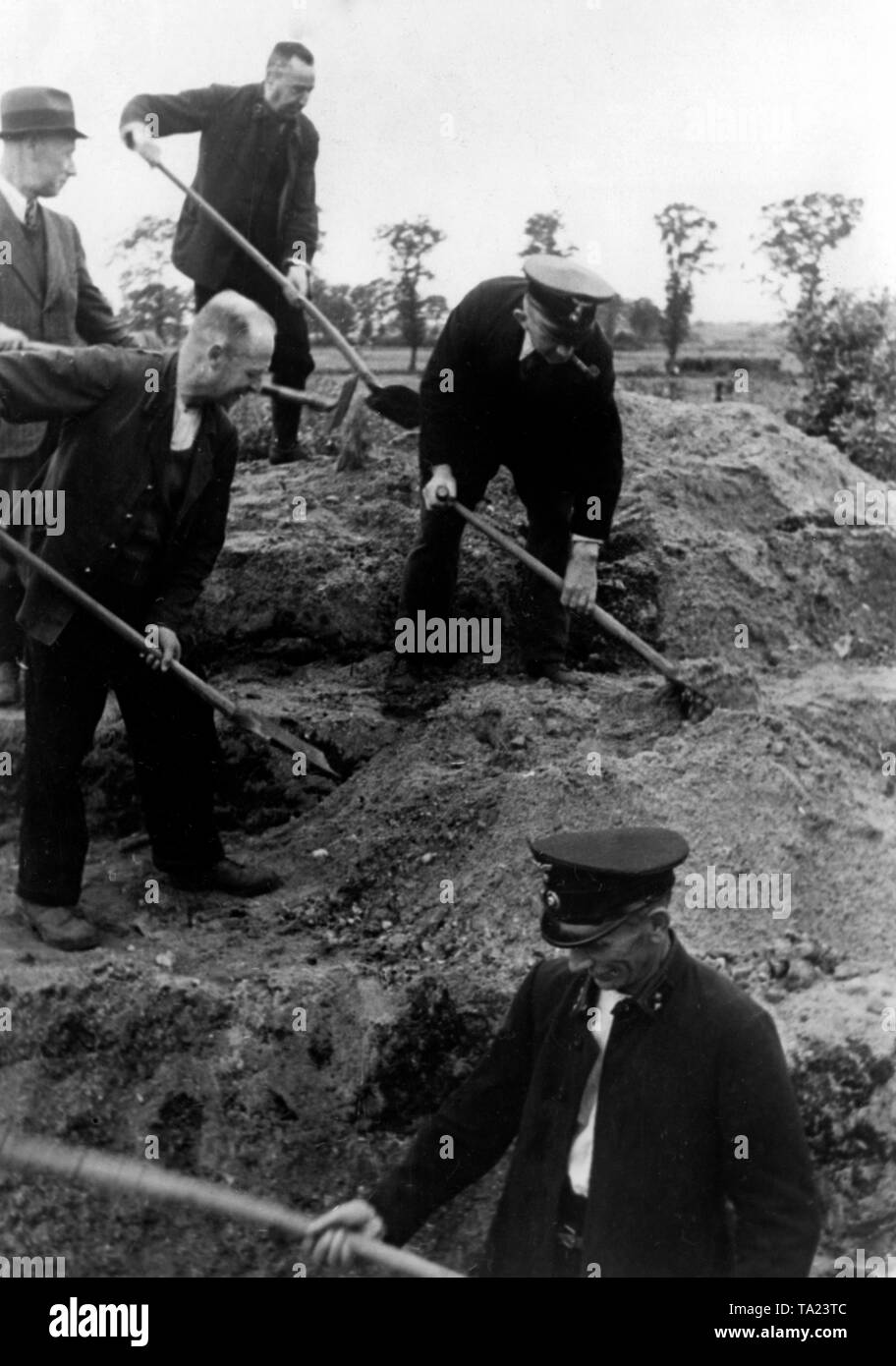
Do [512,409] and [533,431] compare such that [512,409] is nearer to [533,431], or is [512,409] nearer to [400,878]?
[533,431]

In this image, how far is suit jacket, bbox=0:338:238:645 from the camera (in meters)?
4.30

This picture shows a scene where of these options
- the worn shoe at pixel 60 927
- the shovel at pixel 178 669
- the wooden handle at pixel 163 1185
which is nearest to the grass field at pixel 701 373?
the shovel at pixel 178 669

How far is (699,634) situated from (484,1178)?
2.42 metres

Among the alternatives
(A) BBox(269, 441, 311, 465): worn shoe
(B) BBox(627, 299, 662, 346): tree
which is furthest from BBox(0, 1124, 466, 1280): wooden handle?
(B) BBox(627, 299, 662, 346): tree

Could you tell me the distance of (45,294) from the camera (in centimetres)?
503

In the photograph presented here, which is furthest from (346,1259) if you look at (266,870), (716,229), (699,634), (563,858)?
(716,229)

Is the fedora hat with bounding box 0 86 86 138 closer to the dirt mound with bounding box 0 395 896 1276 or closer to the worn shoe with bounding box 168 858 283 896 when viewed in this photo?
the dirt mound with bounding box 0 395 896 1276

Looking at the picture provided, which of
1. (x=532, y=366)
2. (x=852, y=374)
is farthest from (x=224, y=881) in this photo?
(x=852, y=374)

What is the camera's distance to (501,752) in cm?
508

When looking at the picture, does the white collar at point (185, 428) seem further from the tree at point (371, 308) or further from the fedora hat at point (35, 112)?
the tree at point (371, 308)

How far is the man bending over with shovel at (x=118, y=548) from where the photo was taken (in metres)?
4.29

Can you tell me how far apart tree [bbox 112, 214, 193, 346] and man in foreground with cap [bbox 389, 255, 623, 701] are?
3.27 feet

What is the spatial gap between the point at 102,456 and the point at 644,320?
2.73 m
